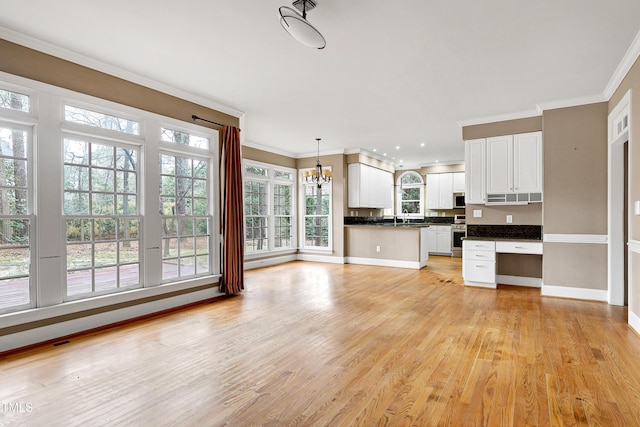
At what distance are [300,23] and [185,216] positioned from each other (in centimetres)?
307

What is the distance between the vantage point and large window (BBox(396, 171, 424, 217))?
420 inches

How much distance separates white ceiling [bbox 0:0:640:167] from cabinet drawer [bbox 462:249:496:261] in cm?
228

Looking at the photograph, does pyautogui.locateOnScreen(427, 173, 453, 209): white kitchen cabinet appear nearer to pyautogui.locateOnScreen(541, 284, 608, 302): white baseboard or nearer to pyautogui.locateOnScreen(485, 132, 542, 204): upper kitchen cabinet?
pyautogui.locateOnScreen(485, 132, 542, 204): upper kitchen cabinet

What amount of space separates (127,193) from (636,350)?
543 cm

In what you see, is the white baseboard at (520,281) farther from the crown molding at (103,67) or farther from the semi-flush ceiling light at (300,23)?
the crown molding at (103,67)

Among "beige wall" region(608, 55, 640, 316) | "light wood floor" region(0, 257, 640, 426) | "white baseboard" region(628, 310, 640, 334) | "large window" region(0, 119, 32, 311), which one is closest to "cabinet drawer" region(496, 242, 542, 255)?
"light wood floor" region(0, 257, 640, 426)

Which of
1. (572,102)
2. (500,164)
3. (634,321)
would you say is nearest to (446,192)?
(500,164)

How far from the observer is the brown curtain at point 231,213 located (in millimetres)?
4996

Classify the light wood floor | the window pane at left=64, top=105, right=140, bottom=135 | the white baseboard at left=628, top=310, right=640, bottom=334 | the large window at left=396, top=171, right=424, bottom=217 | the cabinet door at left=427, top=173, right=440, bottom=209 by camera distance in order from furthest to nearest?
the large window at left=396, top=171, right=424, bottom=217, the cabinet door at left=427, top=173, right=440, bottom=209, the window pane at left=64, top=105, right=140, bottom=135, the white baseboard at left=628, top=310, right=640, bottom=334, the light wood floor

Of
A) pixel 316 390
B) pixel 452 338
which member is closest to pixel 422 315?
pixel 452 338

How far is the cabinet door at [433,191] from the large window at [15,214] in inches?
375

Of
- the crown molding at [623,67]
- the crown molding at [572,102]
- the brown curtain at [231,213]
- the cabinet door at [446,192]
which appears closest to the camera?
the crown molding at [623,67]

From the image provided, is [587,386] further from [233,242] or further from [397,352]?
[233,242]

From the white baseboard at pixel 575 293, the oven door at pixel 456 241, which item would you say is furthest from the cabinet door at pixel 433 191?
the white baseboard at pixel 575 293
